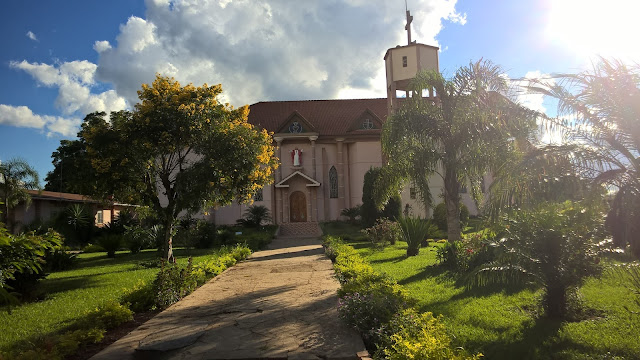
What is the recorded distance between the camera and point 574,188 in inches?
226

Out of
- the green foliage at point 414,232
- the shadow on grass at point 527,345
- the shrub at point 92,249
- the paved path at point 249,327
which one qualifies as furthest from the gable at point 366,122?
the shadow on grass at point 527,345

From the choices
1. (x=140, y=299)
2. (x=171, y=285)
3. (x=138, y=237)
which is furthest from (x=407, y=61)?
(x=140, y=299)

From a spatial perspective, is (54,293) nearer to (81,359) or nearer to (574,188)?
(81,359)

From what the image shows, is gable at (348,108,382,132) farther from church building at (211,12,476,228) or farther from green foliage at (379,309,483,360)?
green foliage at (379,309,483,360)

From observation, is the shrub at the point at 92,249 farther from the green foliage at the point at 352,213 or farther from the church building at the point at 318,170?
the green foliage at the point at 352,213

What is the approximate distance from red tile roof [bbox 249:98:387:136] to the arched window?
9.53 feet

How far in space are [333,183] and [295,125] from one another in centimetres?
540

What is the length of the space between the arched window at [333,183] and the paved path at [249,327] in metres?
23.0

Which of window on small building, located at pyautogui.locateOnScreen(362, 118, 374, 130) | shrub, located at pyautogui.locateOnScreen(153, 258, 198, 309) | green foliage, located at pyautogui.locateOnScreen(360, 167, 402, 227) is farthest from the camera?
window on small building, located at pyautogui.locateOnScreen(362, 118, 374, 130)

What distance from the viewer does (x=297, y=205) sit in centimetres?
3300

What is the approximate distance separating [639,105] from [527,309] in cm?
336

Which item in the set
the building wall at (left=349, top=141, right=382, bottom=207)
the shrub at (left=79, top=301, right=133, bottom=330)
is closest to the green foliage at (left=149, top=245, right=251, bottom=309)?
the shrub at (left=79, top=301, right=133, bottom=330)

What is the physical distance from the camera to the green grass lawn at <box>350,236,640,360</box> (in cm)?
486

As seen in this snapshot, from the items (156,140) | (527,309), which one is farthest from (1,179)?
(527,309)
